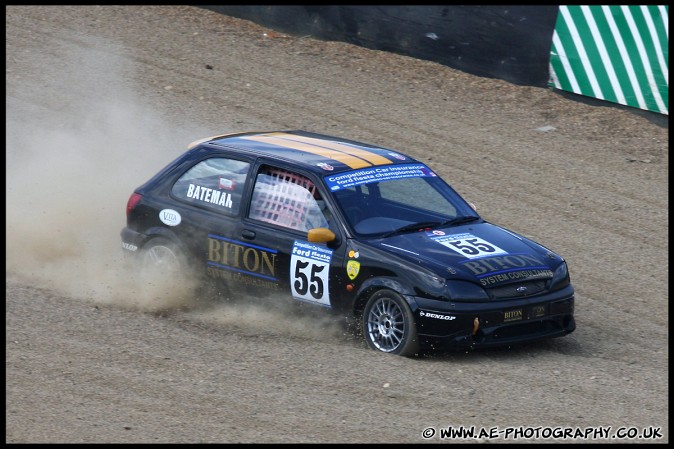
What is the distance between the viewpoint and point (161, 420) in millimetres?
6570

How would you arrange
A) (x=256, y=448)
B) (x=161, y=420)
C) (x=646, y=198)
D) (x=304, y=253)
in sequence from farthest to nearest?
1. (x=646, y=198)
2. (x=304, y=253)
3. (x=161, y=420)
4. (x=256, y=448)

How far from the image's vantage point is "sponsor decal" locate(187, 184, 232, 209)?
8.96m

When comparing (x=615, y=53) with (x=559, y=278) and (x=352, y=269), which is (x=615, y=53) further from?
(x=352, y=269)

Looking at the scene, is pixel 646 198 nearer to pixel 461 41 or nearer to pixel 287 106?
pixel 461 41

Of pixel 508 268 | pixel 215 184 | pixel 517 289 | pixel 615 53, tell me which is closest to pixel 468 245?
pixel 508 268

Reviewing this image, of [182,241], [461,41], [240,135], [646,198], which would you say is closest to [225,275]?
[182,241]

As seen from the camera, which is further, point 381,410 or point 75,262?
point 75,262

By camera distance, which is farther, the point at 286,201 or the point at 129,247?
the point at 129,247

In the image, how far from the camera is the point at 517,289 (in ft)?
26.3

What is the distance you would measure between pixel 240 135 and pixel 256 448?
4261 millimetres

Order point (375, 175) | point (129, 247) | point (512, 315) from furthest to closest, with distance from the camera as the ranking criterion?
point (129, 247)
point (375, 175)
point (512, 315)

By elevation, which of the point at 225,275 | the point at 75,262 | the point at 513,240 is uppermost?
the point at 513,240

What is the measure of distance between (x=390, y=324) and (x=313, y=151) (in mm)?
1850

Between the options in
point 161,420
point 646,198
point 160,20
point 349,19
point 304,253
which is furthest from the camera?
point 160,20
